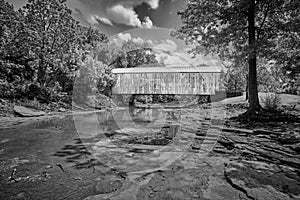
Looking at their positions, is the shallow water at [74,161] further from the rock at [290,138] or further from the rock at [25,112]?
the rock at [25,112]

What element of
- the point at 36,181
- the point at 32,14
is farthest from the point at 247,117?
the point at 32,14

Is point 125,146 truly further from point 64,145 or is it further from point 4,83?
point 4,83

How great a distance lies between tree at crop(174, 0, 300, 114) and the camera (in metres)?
9.14

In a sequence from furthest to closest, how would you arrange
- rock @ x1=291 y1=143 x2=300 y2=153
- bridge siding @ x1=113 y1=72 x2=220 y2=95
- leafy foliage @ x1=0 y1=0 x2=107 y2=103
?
1. bridge siding @ x1=113 y1=72 x2=220 y2=95
2. leafy foliage @ x1=0 y1=0 x2=107 y2=103
3. rock @ x1=291 y1=143 x2=300 y2=153

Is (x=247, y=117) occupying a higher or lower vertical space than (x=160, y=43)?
lower

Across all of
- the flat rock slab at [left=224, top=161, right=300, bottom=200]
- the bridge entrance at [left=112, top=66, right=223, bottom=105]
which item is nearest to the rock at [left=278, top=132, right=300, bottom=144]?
the flat rock slab at [left=224, top=161, right=300, bottom=200]

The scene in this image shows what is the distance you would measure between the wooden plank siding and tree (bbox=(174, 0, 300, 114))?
1214 cm

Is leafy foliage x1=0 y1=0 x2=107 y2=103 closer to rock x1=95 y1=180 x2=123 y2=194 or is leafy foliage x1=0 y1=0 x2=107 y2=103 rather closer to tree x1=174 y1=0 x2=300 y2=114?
→ tree x1=174 y1=0 x2=300 y2=114

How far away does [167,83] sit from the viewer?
24594 mm

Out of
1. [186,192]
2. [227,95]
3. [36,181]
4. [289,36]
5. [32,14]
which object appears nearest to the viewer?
[186,192]

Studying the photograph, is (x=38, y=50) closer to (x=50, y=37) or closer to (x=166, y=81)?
(x=50, y=37)

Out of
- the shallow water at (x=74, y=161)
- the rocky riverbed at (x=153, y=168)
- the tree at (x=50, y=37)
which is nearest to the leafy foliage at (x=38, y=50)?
the tree at (x=50, y=37)

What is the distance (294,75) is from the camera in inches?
334

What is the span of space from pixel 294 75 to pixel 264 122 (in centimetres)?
Result: 240
